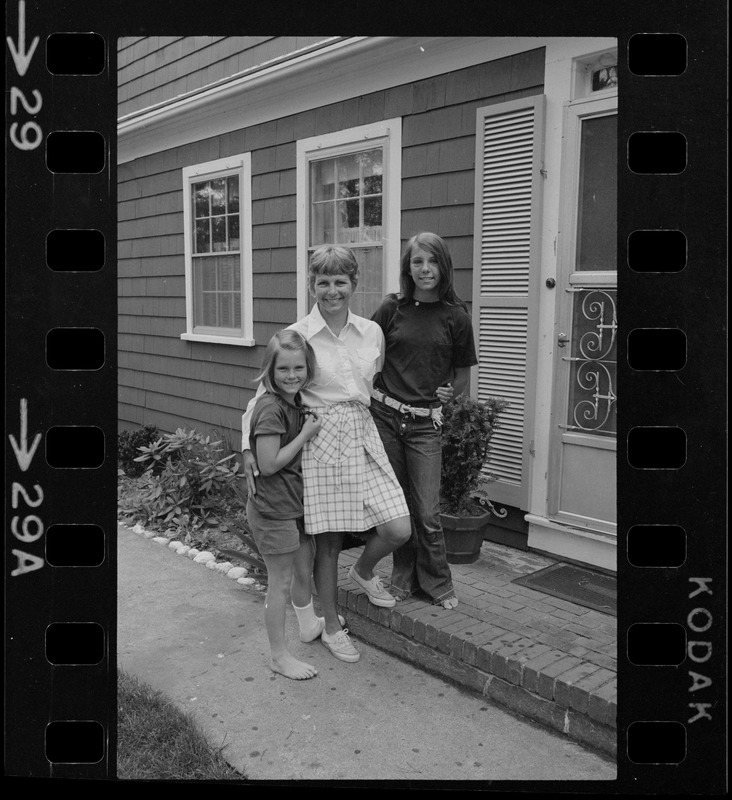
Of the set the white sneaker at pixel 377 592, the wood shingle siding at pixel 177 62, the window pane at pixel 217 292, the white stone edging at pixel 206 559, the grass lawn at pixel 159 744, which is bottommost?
the grass lawn at pixel 159 744

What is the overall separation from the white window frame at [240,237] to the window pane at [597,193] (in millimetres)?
1591

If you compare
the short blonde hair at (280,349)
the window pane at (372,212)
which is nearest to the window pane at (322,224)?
the window pane at (372,212)

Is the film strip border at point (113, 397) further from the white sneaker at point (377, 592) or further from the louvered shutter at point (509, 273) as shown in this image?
the louvered shutter at point (509, 273)

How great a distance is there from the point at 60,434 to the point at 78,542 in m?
0.28

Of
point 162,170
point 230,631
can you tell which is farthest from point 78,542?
point 162,170

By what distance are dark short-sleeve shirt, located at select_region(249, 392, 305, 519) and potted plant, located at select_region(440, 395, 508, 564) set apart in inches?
41.5

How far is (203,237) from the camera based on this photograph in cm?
360

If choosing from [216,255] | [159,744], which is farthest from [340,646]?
[216,255]

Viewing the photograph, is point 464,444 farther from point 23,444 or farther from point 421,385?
point 23,444

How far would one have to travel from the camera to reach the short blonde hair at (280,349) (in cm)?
259

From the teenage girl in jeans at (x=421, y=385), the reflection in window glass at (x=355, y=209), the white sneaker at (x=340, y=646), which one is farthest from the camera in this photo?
the reflection in window glass at (x=355, y=209)

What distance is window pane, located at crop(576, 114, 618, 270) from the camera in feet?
10.3

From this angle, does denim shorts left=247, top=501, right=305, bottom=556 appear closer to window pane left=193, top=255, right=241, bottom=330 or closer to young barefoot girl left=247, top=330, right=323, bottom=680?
young barefoot girl left=247, top=330, right=323, bottom=680

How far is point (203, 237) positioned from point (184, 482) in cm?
116
